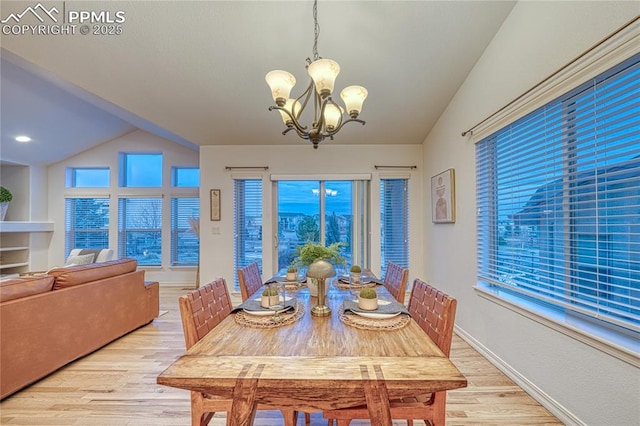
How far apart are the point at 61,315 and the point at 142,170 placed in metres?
4.11

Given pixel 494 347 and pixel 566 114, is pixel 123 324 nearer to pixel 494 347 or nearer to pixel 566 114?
pixel 494 347

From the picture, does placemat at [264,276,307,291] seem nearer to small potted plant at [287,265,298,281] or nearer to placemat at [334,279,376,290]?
small potted plant at [287,265,298,281]

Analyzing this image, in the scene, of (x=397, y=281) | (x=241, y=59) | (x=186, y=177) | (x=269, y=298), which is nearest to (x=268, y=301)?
(x=269, y=298)

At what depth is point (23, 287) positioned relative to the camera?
210 centimetres

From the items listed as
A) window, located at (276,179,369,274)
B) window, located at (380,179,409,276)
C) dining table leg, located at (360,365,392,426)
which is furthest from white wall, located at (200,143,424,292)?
dining table leg, located at (360,365,392,426)

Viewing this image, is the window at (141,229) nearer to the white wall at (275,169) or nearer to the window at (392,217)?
the white wall at (275,169)

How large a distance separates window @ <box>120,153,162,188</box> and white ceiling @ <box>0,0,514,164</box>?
1.64m

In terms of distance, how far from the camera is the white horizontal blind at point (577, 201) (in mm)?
1421

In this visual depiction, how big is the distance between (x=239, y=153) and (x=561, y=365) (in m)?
4.36

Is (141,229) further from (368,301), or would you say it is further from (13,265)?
(368,301)

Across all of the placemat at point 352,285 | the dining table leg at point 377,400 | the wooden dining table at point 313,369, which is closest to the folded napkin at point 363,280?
the placemat at point 352,285

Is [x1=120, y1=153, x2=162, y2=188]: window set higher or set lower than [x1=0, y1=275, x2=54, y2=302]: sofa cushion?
higher

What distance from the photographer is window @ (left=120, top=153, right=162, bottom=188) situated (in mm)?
5680

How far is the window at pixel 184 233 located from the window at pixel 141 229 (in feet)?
1.01
